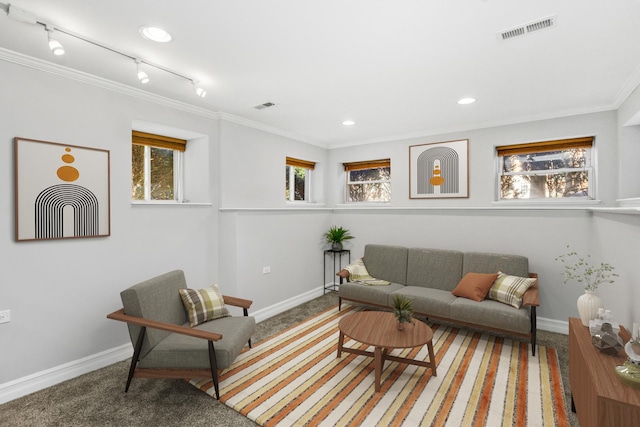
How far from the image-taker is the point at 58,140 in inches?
104

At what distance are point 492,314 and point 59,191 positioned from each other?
4.29m

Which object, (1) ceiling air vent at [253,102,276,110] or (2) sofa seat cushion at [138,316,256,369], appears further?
(1) ceiling air vent at [253,102,276,110]

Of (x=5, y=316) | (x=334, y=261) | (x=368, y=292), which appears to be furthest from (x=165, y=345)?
(x=334, y=261)

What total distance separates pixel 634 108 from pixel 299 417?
397cm

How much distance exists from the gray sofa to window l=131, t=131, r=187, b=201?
8.50ft

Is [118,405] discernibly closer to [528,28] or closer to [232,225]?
[232,225]

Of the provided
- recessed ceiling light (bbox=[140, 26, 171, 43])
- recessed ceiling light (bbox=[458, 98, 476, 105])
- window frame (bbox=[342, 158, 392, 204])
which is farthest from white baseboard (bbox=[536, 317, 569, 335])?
recessed ceiling light (bbox=[140, 26, 171, 43])

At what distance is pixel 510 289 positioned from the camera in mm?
3398

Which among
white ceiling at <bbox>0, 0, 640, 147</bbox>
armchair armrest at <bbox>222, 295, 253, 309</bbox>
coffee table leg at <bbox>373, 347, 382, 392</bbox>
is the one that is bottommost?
coffee table leg at <bbox>373, 347, 382, 392</bbox>

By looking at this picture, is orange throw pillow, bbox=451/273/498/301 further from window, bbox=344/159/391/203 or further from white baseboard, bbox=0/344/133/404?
white baseboard, bbox=0/344/133/404

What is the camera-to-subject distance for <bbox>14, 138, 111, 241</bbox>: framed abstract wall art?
2453mm

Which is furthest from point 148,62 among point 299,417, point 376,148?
point 376,148

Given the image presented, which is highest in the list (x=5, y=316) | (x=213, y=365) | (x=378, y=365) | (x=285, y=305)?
(x=5, y=316)

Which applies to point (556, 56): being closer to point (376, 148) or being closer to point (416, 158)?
point (416, 158)
